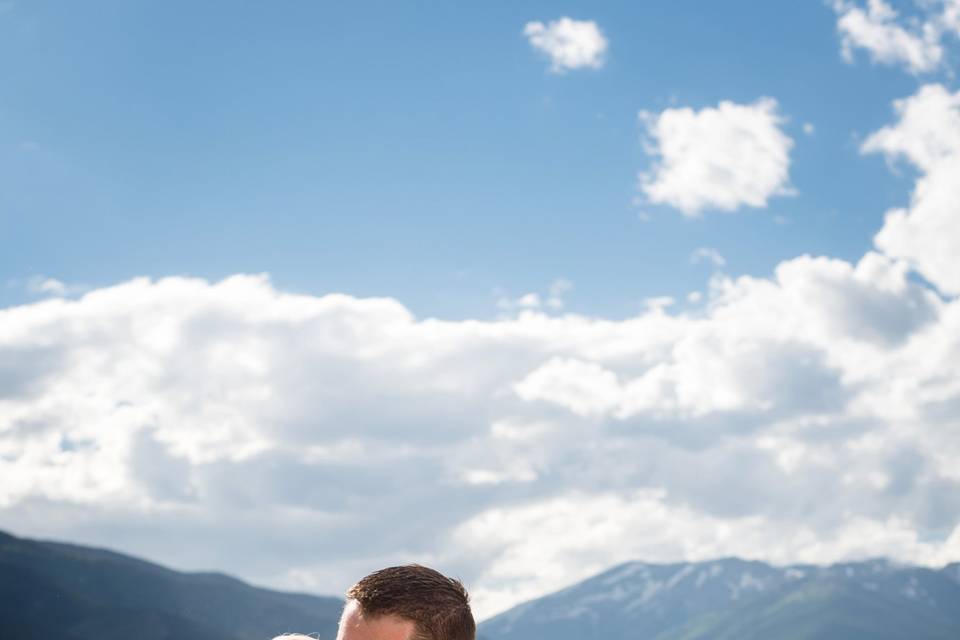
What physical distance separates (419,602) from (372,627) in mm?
241

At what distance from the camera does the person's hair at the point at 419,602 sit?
490 cm

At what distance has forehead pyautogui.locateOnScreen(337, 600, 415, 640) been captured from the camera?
16.0 feet

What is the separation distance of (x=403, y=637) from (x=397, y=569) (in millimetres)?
329

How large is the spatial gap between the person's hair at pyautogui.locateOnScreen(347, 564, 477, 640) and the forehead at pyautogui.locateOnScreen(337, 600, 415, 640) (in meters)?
0.02

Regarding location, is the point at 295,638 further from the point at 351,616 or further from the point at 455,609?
the point at 455,609

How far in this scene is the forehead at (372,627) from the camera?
16.0ft

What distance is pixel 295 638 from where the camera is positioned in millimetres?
5223

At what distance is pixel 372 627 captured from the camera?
4922mm

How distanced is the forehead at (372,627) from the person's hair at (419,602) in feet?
0.07

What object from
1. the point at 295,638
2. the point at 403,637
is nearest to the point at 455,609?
the point at 403,637

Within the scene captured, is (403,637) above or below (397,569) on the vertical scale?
below

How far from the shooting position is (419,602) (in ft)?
16.1

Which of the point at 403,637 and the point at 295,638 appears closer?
the point at 403,637

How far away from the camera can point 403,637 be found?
4875mm
